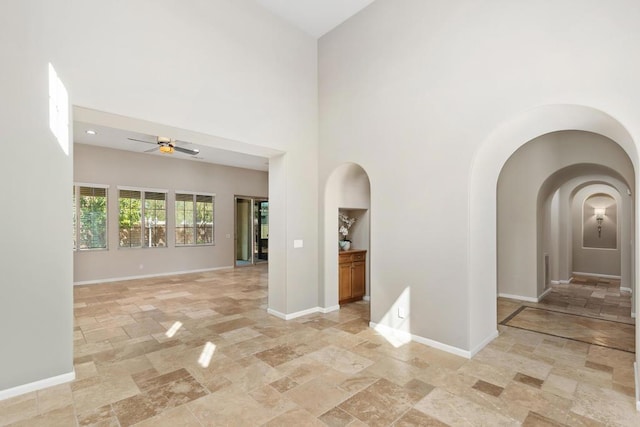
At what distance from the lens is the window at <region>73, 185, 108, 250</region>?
8.00 meters

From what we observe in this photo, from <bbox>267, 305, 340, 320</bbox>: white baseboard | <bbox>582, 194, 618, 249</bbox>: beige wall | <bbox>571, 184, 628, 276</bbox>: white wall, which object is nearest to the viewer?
<bbox>267, 305, 340, 320</bbox>: white baseboard

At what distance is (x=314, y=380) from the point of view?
10.5ft

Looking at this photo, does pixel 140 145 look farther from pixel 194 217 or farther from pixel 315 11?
pixel 315 11

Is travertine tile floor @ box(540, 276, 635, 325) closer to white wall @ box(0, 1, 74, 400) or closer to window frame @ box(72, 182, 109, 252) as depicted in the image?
white wall @ box(0, 1, 74, 400)

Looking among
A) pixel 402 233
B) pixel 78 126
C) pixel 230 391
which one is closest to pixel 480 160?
pixel 402 233

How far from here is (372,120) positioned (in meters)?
4.75

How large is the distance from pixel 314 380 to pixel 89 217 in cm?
780

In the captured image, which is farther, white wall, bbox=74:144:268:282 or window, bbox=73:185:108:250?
white wall, bbox=74:144:268:282

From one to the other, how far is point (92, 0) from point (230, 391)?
162 inches

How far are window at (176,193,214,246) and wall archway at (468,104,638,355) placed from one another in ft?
27.6

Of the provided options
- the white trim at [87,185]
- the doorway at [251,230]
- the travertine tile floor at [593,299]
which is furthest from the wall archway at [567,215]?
the white trim at [87,185]

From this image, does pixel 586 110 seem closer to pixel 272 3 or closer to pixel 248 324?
pixel 272 3

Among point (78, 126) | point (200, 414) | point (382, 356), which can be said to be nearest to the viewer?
point (200, 414)

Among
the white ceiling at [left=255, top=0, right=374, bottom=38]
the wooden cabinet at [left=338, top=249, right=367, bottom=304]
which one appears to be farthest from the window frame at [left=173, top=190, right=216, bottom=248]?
the white ceiling at [left=255, top=0, right=374, bottom=38]
